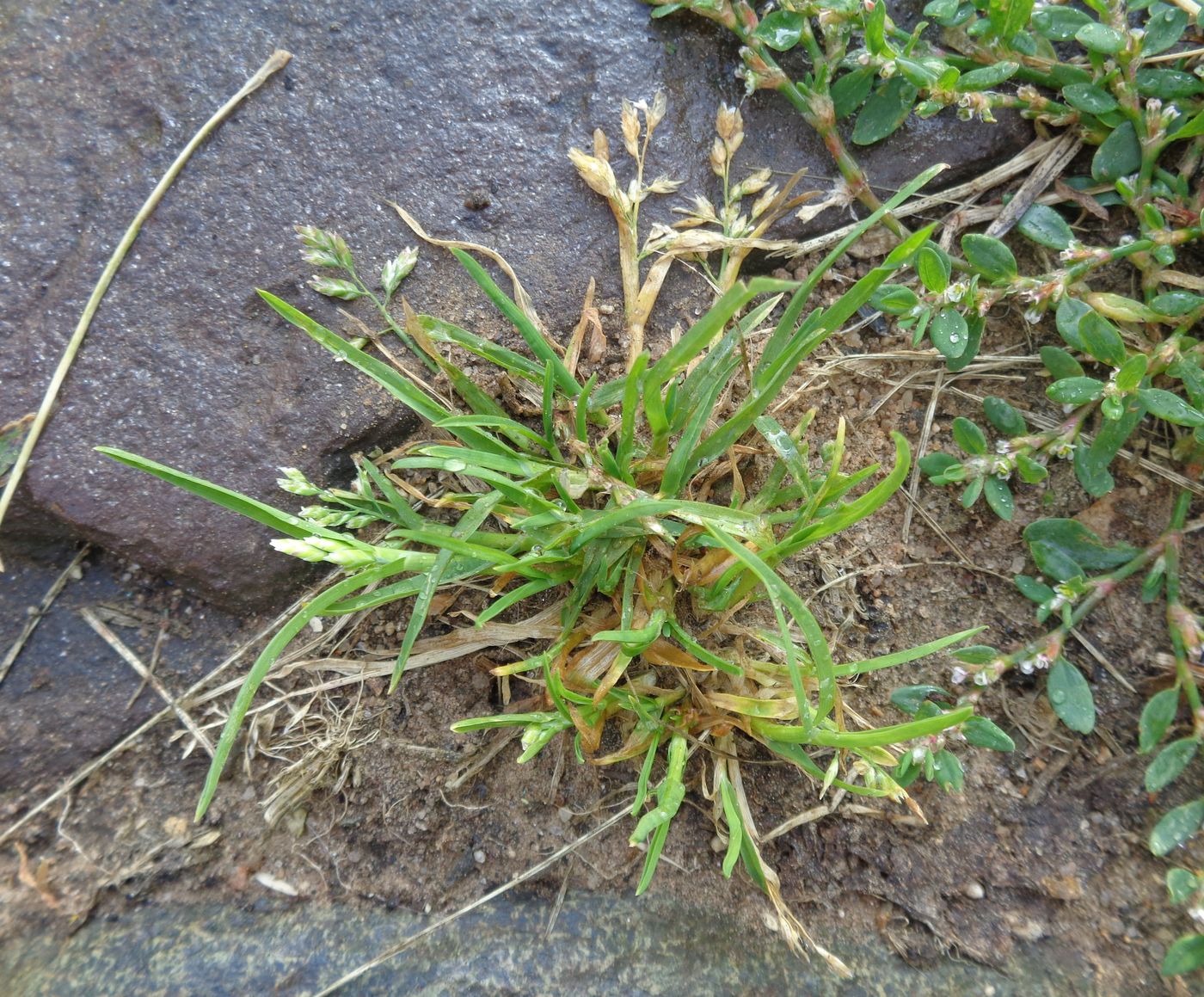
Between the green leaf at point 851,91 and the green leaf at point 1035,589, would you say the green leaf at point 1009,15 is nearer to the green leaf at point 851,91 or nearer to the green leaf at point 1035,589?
the green leaf at point 851,91

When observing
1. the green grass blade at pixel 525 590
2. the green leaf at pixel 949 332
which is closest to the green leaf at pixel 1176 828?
the green leaf at pixel 949 332

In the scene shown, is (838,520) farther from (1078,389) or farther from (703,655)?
(1078,389)

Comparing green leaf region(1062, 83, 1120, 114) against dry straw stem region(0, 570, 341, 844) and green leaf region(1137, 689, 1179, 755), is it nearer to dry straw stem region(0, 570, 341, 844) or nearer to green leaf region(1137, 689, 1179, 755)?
green leaf region(1137, 689, 1179, 755)

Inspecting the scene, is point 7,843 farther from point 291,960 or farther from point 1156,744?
point 1156,744

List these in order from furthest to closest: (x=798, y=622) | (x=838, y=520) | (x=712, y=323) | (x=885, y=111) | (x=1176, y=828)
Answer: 1. (x=885, y=111)
2. (x=1176, y=828)
3. (x=838, y=520)
4. (x=798, y=622)
5. (x=712, y=323)

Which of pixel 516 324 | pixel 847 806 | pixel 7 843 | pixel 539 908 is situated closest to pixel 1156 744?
pixel 847 806

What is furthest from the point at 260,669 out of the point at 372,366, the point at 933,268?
the point at 933,268
